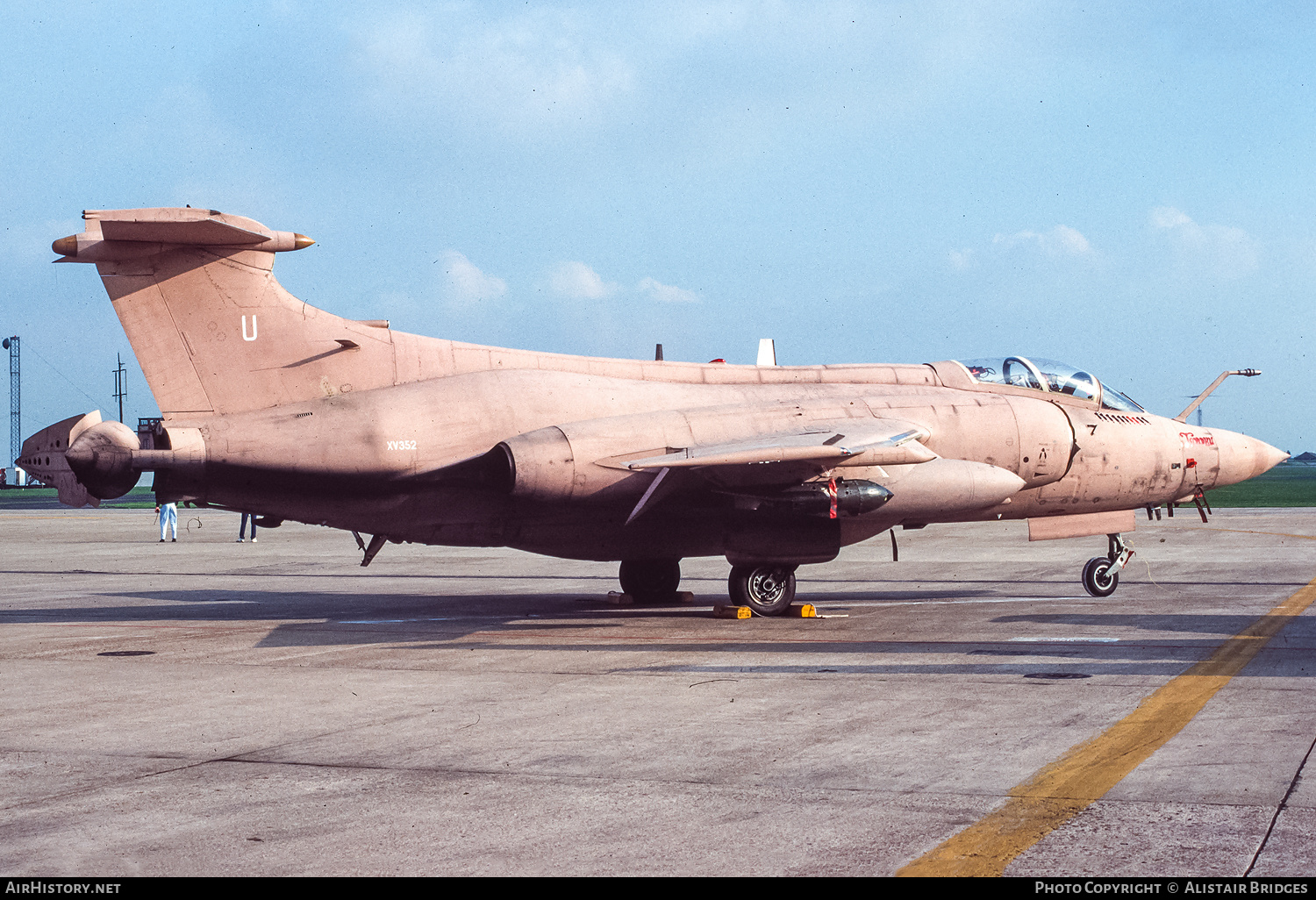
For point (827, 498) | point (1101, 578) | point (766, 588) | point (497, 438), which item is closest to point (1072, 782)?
point (827, 498)

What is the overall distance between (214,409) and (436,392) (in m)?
2.63

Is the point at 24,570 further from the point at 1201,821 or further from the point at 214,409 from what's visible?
the point at 1201,821

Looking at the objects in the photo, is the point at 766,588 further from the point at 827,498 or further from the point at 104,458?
the point at 104,458

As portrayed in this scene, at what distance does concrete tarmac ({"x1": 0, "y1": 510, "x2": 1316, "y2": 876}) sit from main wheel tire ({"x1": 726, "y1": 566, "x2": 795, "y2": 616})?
0.61 metres

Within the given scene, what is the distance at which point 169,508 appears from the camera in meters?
38.9

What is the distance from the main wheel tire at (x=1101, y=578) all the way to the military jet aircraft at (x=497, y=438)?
1.55 meters

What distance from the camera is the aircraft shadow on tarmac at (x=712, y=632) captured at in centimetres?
1123

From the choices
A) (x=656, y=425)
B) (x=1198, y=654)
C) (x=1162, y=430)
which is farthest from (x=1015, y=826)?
(x=1162, y=430)

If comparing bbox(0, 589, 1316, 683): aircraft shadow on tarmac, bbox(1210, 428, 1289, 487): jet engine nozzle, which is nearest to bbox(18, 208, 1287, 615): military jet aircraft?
bbox(0, 589, 1316, 683): aircraft shadow on tarmac

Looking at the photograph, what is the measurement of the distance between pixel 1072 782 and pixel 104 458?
11.2 metres

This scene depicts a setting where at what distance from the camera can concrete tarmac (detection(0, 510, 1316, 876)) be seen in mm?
5531

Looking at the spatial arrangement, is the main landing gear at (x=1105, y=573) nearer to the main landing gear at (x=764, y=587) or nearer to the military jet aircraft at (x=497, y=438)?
the military jet aircraft at (x=497, y=438)

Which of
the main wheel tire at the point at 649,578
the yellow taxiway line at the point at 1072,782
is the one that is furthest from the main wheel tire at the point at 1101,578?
the yellow taxiway line at the point at 1072,782

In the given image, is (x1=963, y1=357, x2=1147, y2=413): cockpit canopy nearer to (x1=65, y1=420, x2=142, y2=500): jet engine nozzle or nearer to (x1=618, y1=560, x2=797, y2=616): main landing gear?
(x1=618, y1=560, x2=797, y2=616): main landing gear
